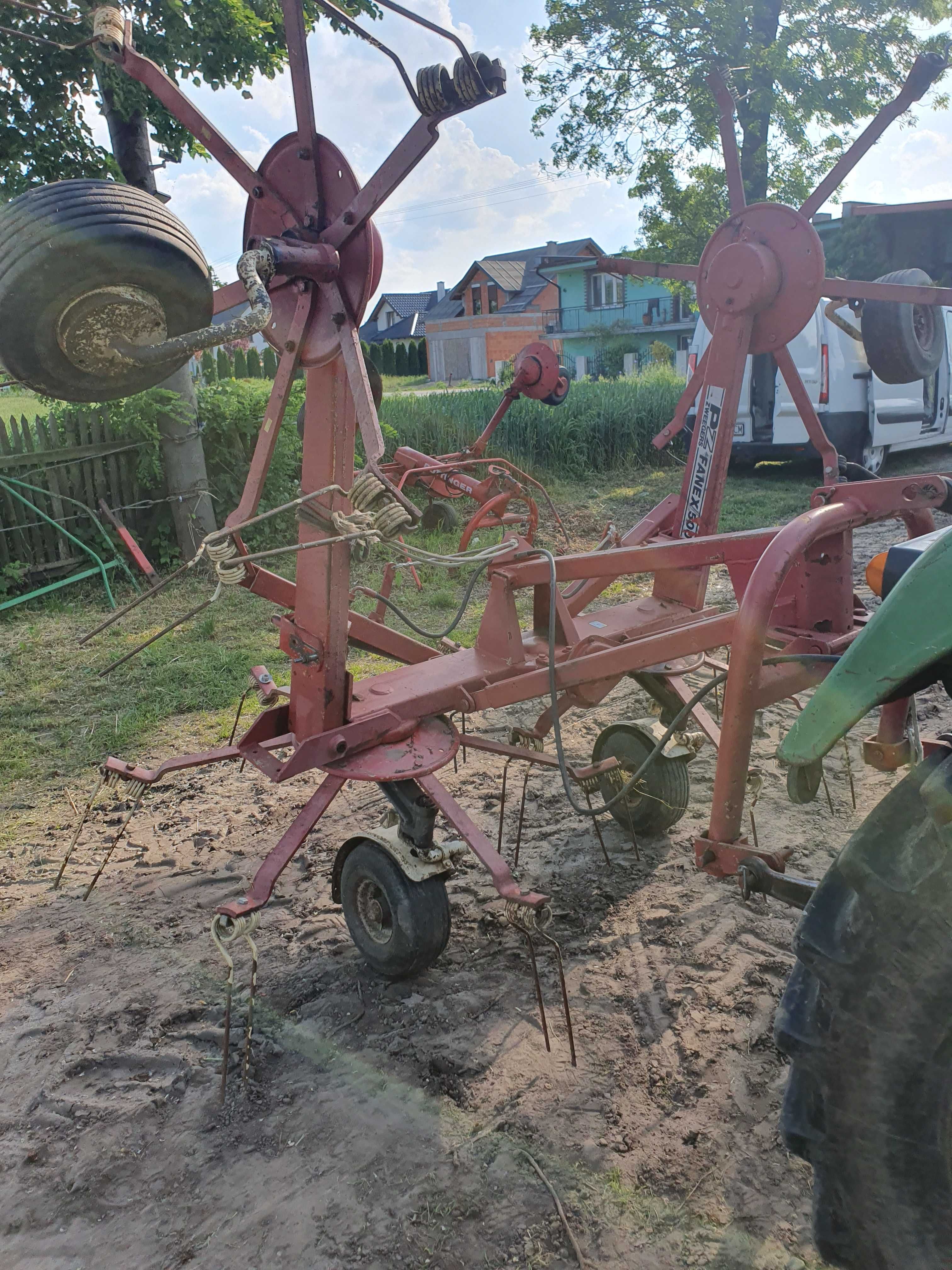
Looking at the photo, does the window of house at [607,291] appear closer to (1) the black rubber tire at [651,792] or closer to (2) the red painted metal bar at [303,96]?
(1) the black rubber tire at [651,792]

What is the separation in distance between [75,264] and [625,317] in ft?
136

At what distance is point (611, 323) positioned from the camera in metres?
39.8

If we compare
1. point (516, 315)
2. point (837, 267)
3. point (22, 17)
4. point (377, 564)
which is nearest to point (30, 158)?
point (22, 17)

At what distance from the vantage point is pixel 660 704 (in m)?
4.23

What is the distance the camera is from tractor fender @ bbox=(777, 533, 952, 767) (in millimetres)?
1488

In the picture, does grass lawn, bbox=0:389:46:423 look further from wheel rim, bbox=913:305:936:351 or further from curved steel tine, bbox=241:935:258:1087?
curved steel tine, bbox=241:935:258:1087

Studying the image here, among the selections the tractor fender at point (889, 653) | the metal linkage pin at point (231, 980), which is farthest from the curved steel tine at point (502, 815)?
the tractor fender at point (889, 653)

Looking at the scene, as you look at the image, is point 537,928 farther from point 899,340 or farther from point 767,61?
point 767,61

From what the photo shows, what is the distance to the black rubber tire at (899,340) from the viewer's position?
414 centimetres

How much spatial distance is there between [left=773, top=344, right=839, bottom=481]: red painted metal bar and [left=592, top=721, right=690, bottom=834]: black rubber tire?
1.51 meters

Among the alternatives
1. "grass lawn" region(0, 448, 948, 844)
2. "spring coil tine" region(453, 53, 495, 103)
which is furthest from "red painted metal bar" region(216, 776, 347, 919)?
"spring coil tine" region(453, 53, 495, 103)

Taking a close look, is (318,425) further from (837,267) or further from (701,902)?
(837,267)

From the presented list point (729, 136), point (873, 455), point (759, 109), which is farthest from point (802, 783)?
point (759, 109)

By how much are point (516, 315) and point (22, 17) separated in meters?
40.7
